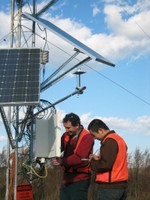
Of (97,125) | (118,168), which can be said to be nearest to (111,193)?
(118,168)

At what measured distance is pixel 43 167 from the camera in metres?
7.78

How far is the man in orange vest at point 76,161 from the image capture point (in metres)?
6.09

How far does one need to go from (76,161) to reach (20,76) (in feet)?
5.63

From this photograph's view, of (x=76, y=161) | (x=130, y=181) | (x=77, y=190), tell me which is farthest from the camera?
(x=130, y=181)

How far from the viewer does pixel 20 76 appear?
22.7ft

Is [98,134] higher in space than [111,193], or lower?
higher

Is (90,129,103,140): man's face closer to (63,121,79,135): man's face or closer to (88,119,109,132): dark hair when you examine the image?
(88,119,109,132): dark hair

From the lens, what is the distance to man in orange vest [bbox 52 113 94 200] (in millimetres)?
6086

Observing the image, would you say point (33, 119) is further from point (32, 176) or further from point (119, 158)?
point (119, 158)

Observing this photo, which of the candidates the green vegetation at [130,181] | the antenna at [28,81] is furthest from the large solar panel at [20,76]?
the green vegetation at [130,181]

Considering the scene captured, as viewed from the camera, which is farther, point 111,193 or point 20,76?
point 20,76

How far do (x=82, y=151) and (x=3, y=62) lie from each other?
7.26 feet

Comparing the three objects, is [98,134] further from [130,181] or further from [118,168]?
[130,181]

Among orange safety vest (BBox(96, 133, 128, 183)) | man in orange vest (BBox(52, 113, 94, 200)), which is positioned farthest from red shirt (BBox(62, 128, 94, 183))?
orange safety vest (BBox(96, 133, 128, 183))
